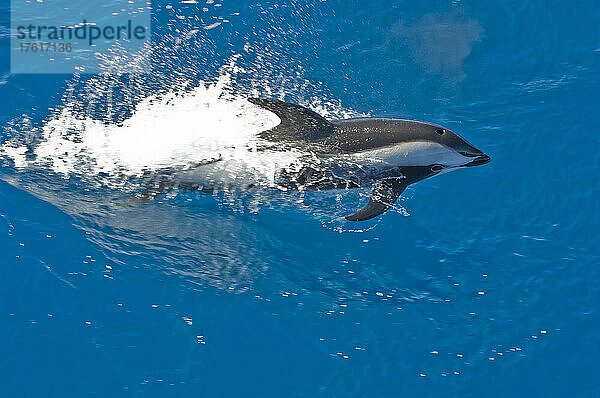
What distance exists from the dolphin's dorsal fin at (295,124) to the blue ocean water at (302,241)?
0.83m

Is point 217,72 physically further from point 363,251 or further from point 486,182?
point 486,182

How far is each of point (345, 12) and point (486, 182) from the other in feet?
13.5

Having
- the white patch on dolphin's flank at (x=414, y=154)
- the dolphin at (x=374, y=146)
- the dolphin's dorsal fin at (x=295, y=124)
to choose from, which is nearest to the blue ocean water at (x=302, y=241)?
the dolphin at (x=374, y=146)

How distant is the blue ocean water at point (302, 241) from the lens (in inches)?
263

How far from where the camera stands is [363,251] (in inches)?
300

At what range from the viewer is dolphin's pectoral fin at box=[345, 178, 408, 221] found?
763 cm

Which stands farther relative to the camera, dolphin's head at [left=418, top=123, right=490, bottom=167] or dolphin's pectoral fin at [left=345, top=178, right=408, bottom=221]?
dolphin's head at [left=418, top=123, right=490, bottom=167]

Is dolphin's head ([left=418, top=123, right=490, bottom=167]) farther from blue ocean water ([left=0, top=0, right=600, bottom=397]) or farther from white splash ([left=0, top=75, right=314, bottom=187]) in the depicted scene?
white splash ([left=0, top=75, right=314, bottom=187])

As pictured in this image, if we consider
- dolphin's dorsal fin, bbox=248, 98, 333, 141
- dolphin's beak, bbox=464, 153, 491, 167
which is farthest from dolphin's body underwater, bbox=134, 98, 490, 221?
dolphin's beak, bbox=464, 153, 491, 167

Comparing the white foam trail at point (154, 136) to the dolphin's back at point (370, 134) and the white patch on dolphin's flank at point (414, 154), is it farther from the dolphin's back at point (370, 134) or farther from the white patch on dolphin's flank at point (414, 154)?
the white patch on dolphin's flank at point (414, 154)

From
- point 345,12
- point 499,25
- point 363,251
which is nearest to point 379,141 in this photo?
point 363,251

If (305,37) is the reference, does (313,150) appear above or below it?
below

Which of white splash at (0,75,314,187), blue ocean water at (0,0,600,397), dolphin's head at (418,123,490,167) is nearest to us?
blue ocean water at (0,0,600,397)

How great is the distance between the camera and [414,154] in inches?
Answer: 308
